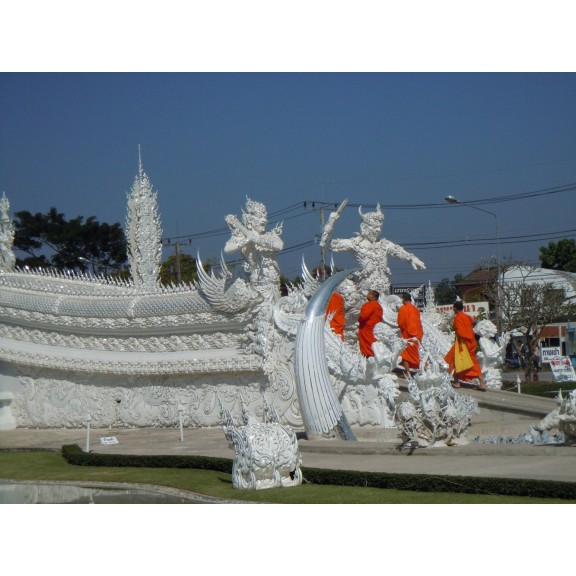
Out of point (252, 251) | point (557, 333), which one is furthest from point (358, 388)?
point (557, 333)

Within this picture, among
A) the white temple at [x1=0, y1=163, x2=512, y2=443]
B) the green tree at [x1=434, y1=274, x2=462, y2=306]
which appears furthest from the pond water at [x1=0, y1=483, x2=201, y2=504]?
the green tree at [x1=434, y1=274, x2=462, y2=306]

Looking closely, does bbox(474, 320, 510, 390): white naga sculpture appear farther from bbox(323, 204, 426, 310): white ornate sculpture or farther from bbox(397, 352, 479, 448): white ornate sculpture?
bbox(397, 352, 479, 448): white ornate sculpture

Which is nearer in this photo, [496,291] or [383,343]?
[383,343]

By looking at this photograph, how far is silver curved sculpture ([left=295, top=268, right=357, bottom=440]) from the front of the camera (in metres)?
12.7

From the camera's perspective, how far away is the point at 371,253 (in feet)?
56.2

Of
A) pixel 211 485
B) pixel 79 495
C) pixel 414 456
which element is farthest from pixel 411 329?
pixel 79 495

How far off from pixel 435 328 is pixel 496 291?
1706 centimetres

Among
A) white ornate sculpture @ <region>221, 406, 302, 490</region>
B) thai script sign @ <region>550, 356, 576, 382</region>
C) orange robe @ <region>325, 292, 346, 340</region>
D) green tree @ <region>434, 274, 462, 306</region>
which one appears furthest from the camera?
green tree @ <region>434, 274, 462, 306</region>

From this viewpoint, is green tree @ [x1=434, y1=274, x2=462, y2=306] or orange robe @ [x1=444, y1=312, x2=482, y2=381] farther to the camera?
green tree @ [x1=434, y1=274, x2=462, y2=306]

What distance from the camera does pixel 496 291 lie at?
33688 mm

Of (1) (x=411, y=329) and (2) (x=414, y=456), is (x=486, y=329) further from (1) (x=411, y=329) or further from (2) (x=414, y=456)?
(2) (x=414, y=456)

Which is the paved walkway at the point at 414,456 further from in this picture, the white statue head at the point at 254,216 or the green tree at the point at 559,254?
the green tree at the point at 559,254

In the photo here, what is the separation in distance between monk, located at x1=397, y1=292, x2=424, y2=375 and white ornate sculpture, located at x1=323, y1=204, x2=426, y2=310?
1.68 metres

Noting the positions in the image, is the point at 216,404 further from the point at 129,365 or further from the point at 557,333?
the point at 557,333
